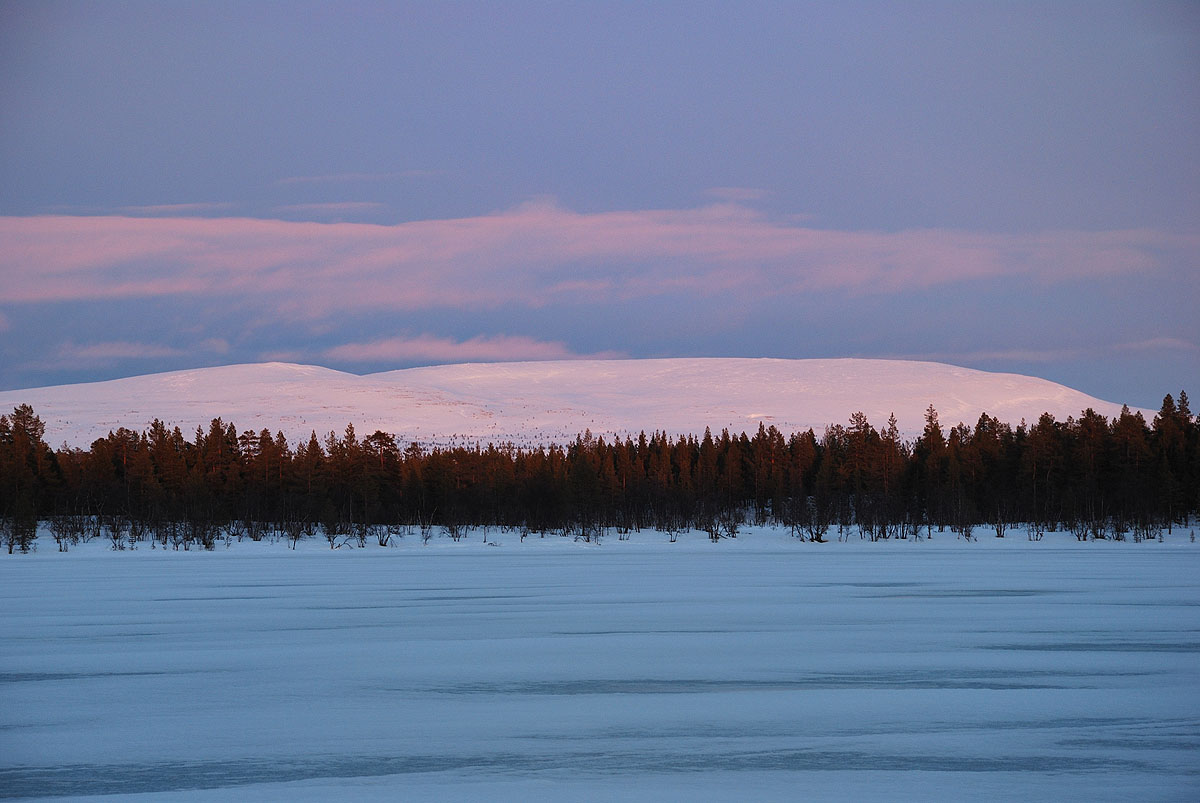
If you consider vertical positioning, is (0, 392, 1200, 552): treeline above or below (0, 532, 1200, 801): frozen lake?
above

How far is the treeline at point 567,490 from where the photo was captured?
75.9m

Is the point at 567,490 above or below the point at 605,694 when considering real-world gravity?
above

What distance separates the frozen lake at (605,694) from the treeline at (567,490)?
46.4 m

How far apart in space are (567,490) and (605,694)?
7070 centimetres

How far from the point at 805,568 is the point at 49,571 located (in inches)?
1004

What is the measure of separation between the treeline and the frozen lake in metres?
46.4

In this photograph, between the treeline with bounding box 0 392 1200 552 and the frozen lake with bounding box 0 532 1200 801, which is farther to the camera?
the treeline with bounding box 0 392 1200 552

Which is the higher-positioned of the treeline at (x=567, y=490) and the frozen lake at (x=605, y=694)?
the treeline at (x=567, y=490)

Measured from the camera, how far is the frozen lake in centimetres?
961

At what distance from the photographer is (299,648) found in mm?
17828

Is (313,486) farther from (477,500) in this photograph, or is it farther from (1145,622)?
(1145,622)

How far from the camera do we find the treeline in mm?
75875

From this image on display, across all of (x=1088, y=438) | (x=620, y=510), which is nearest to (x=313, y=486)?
(x=620, y=510)

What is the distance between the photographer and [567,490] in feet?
276
